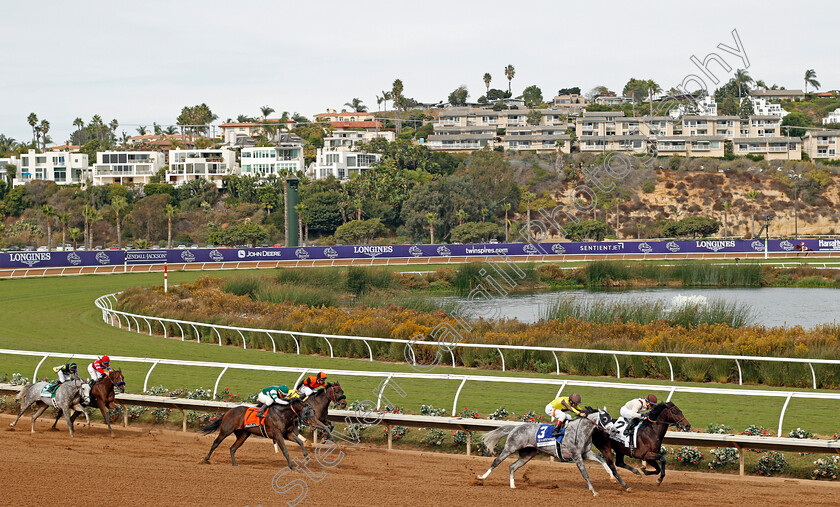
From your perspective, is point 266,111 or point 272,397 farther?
point 266,111

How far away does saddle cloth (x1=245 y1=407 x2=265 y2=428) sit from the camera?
36.0 ft

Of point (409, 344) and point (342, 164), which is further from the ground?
point (342, 164)

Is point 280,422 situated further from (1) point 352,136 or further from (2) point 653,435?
(1) point 352,136

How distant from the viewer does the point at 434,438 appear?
12.6 meters

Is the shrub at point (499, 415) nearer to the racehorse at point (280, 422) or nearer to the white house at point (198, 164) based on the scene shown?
the racehorse at point (280, 422)

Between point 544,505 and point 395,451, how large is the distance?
3578 millimetres

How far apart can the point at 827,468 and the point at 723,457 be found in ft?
4.17

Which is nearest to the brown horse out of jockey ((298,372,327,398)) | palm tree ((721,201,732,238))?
jockey ((298,372,327,398))

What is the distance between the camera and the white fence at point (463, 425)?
10.5 meters

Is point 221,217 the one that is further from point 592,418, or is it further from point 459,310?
point 592,418

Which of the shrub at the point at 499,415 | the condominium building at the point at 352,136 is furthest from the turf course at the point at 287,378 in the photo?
the condominium building at the point at 352,136

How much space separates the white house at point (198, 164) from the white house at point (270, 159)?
2732mm

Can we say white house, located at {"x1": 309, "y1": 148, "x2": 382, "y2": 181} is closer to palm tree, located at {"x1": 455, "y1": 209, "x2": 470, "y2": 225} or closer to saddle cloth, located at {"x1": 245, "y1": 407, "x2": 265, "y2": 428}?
palm tree, located at {"x1": 455, "y1": 209, "x2": 470, "y2": 225}

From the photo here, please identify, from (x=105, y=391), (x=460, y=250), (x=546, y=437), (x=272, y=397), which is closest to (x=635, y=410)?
(x=546, y=437)
